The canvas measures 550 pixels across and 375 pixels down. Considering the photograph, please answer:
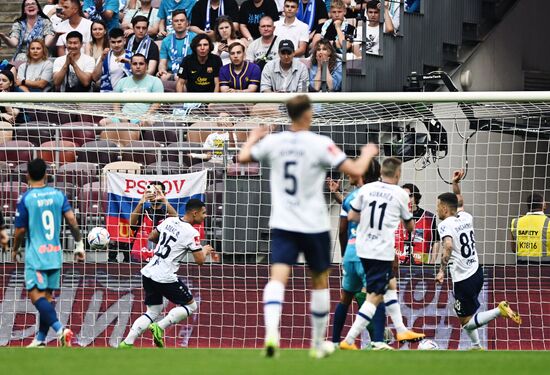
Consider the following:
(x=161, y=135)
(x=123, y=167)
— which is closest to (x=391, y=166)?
(x=123, y=167)

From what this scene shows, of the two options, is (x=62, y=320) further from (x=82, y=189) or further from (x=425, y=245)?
(x=425, y=245)

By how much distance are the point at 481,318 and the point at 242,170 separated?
3.99 metres

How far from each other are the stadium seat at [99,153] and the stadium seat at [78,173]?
12 cm

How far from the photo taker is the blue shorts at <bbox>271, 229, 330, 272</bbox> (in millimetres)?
11086

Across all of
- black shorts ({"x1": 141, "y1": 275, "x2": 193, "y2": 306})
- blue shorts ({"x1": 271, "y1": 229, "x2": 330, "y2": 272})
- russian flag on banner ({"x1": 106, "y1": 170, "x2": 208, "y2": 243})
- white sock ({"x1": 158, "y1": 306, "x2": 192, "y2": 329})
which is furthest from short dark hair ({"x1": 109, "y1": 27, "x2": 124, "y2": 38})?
blue shorts ({"x1": 271, "y1": 229, "x2": 330, "y2": 272})

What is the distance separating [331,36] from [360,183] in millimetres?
6437

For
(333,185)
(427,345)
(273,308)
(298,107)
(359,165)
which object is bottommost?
(427,345)

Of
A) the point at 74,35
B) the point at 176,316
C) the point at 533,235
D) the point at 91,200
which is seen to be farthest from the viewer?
the point at 74,35

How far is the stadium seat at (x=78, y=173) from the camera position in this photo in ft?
59.0

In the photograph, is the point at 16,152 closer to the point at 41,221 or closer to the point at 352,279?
the point at 41,221

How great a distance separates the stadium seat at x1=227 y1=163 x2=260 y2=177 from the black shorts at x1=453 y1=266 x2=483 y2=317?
11.4ft

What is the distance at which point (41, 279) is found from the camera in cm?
1398

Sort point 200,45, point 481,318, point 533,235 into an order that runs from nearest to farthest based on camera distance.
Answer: point 481,318 → point 533,235 → point 200,45

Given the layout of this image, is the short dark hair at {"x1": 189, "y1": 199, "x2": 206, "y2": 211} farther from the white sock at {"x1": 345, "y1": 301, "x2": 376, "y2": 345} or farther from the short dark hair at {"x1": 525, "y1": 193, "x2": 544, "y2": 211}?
the short dark hair at {"x1": 525, "y1": 193, "x2": 544, "y2": 211}
